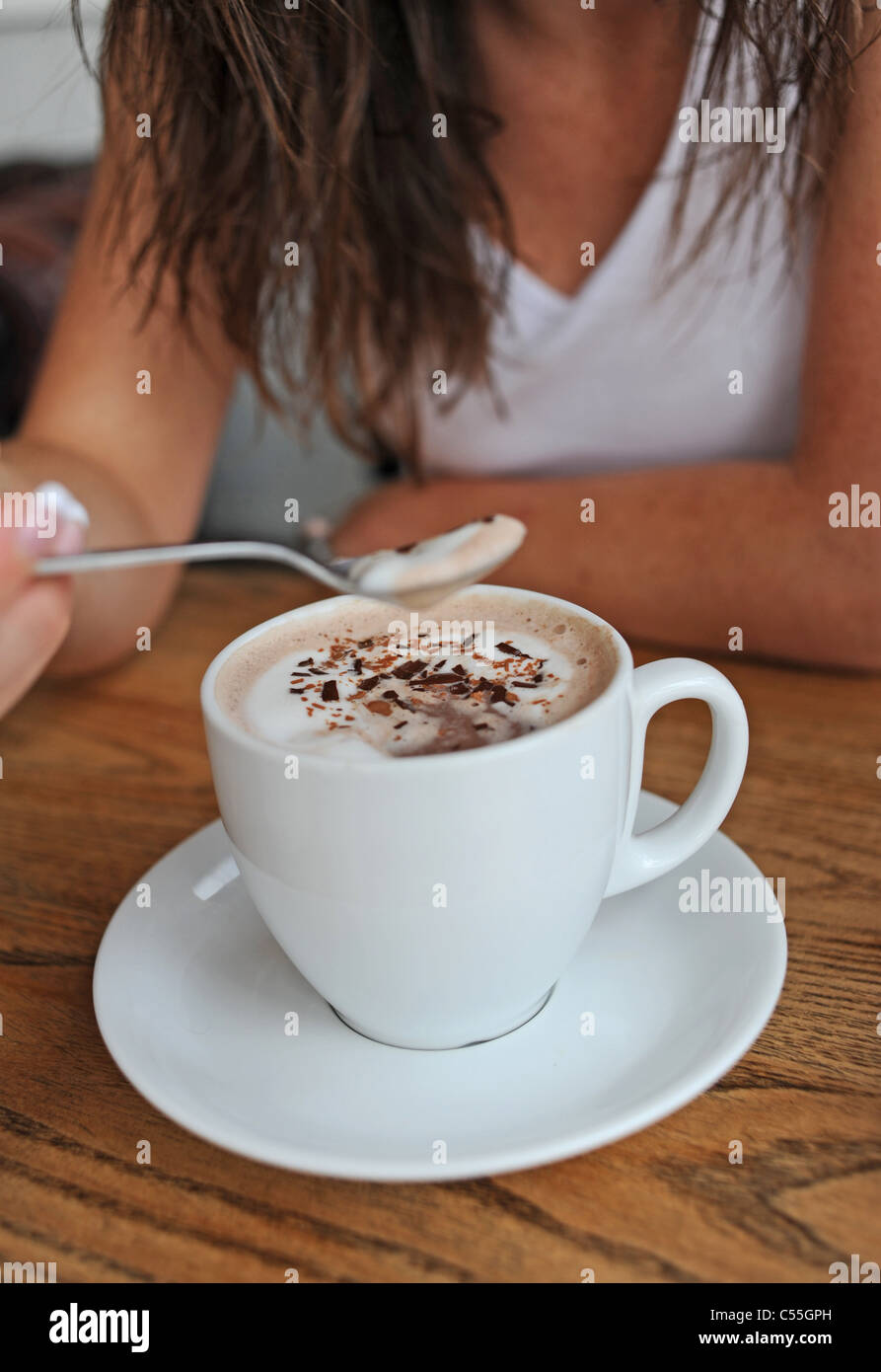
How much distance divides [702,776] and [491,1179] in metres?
0.24

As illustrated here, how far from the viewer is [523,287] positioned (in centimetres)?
116

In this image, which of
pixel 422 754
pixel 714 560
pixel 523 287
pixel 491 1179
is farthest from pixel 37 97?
pixel 491 1179

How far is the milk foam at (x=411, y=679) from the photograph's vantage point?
53 centimetres

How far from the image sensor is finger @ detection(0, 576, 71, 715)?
1.87ft

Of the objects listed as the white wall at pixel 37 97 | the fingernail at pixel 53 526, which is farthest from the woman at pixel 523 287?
the white wall at pixel 37 97

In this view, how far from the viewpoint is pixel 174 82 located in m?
0.87

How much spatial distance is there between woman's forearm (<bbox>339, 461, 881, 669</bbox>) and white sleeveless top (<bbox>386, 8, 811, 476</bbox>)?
166mm

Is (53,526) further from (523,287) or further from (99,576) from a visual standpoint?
(523,287)

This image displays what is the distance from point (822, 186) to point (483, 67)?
0.40m

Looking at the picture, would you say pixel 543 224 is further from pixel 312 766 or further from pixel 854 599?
pixel 312 766

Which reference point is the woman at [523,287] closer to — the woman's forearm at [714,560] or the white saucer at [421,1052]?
the woman's forearm at [714,560]

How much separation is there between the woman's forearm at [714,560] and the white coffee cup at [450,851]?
16.3 inches

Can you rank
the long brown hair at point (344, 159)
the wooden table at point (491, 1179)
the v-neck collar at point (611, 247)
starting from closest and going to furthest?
the wooden table at point (491, 1179) → the long brown hair at point (344, 159) → the v-neck collar at point (611, 247)
